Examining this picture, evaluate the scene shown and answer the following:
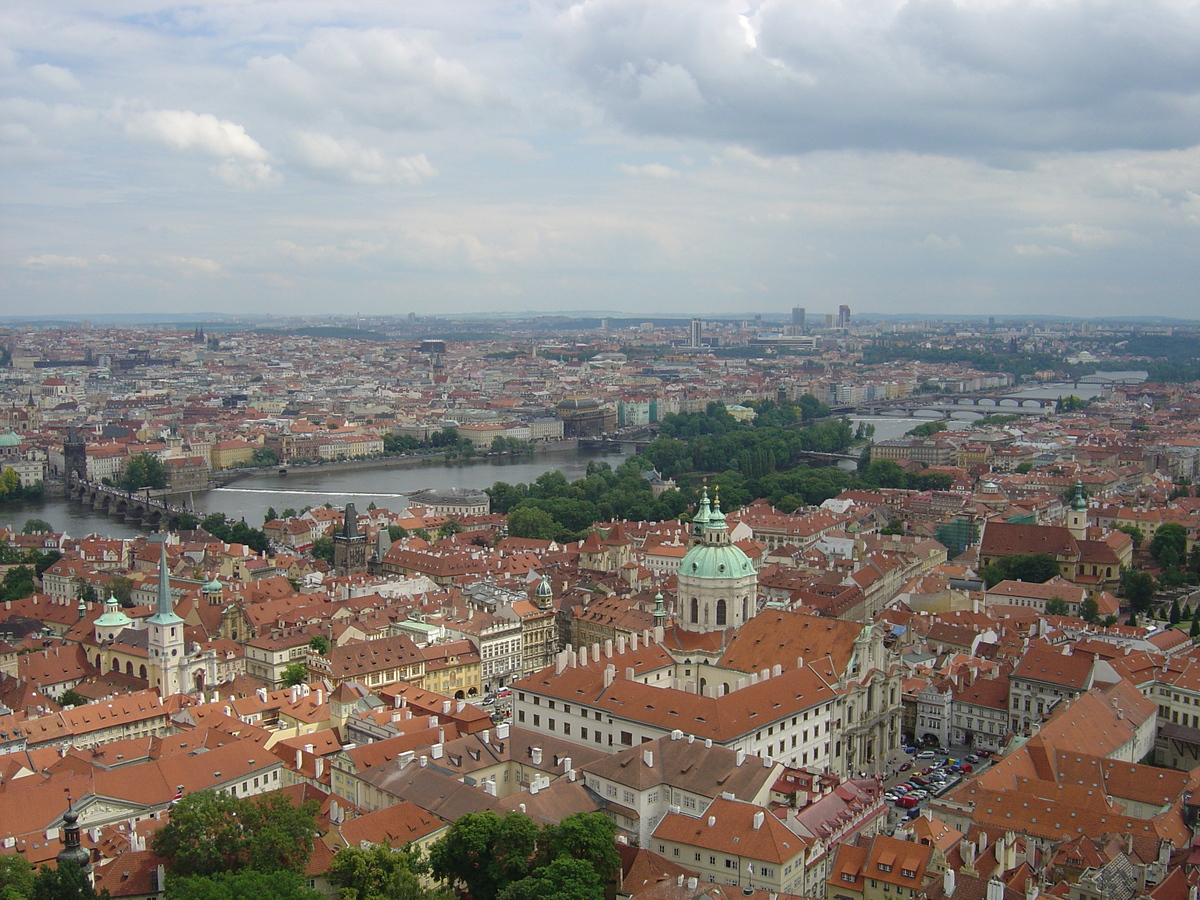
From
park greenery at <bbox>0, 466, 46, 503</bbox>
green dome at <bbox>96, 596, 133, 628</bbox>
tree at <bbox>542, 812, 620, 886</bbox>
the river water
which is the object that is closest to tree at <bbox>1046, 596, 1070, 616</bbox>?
tree at <bbox>542, 812, 620, 886</bbox>

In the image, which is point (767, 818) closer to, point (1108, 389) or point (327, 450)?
point (327, 450)

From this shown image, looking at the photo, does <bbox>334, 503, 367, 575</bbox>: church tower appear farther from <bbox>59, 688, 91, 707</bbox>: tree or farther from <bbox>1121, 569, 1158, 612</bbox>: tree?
<bbox>1121, 569, 1158, 612</bbox>: tree

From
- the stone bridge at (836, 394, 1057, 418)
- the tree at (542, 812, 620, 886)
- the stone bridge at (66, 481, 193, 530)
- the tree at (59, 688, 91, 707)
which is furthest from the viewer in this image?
the stone bridge at (836, 394, 1057, 418)

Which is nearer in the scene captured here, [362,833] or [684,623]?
[362,833]

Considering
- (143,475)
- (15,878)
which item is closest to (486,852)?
(15,878)

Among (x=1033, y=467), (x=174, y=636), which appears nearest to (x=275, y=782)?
(x=174, y=636)

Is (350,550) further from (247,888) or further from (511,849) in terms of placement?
(247,888)
